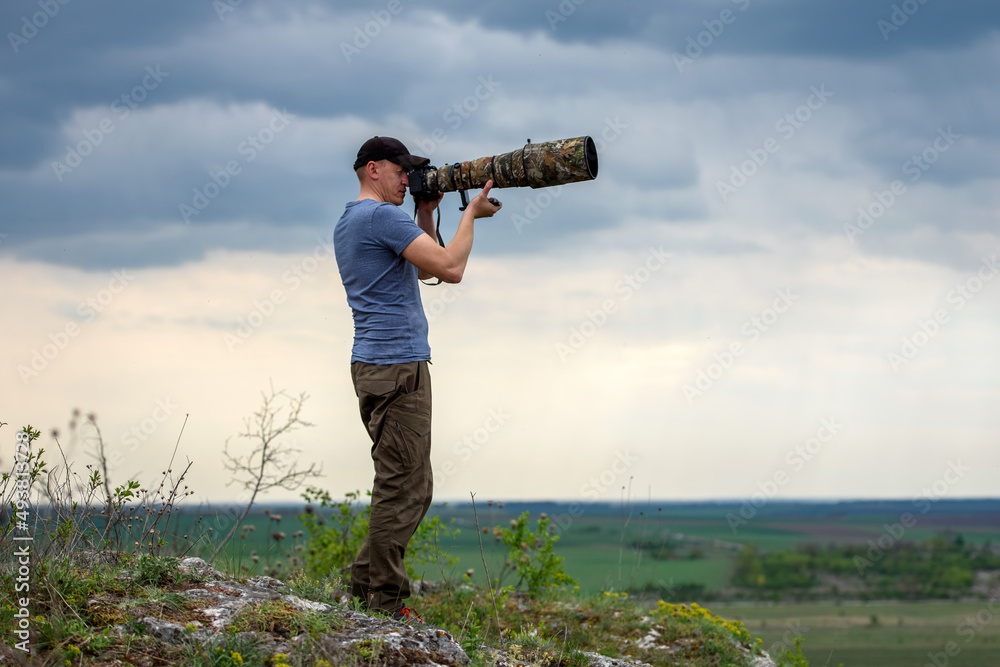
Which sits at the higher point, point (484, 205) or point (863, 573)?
point (484, 205)

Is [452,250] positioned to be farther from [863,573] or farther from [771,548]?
[771,548]

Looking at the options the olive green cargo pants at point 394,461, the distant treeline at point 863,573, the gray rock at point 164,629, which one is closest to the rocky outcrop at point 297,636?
the gray rock at point 164,629

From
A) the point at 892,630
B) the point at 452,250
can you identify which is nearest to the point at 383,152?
the point at 452,250

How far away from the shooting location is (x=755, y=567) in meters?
92.9

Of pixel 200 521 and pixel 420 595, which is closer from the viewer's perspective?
pixel 200 521

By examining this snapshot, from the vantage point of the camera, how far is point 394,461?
4.48 m

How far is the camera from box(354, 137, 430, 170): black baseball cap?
183 inches

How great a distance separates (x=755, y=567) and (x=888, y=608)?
1515cm

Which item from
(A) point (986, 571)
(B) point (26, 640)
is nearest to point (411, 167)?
(B) point (26, 640)

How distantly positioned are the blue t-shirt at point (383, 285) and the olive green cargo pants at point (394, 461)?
0.09 m

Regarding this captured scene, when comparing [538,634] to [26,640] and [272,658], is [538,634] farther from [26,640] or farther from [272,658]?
[26,640]

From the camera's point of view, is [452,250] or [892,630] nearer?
[452,250]

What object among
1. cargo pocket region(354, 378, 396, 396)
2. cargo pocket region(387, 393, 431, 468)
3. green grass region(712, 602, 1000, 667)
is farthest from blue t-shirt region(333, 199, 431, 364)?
green grass region(712, 602, 1000, 667)

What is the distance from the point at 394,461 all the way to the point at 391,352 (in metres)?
0.57
